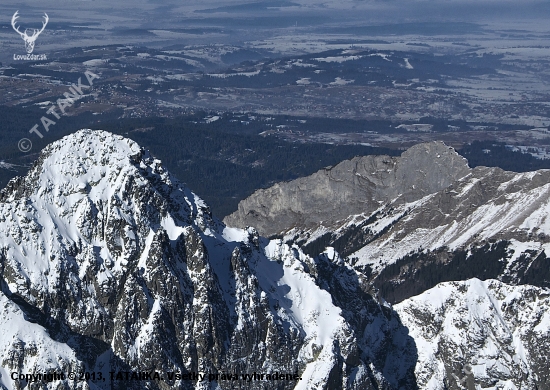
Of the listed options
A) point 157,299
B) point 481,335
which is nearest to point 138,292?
point 157,299

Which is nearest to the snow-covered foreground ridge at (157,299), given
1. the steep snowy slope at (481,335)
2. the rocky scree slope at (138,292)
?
the rocky scree slope at (138,292)

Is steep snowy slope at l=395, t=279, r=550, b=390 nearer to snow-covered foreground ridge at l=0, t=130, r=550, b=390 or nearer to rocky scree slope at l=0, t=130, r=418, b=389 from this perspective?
snow-covered foreground ridge at l=0, t=130, r=550, b=390

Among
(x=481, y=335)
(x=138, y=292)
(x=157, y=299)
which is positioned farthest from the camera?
(x=481, y=335)

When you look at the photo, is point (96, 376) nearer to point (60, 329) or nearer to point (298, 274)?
point (60, 329)

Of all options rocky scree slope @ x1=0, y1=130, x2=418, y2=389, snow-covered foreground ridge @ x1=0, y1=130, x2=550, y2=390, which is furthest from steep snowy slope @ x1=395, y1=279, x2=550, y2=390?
rocky scree slope @ x1=0, y1=130, x2=418, y2=389

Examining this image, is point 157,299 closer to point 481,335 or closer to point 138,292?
point 138,292

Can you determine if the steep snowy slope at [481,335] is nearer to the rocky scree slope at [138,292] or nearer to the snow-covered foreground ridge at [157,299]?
the snow-covered foreground ridge at [157,299]

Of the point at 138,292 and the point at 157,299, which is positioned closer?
the point at 138,292
